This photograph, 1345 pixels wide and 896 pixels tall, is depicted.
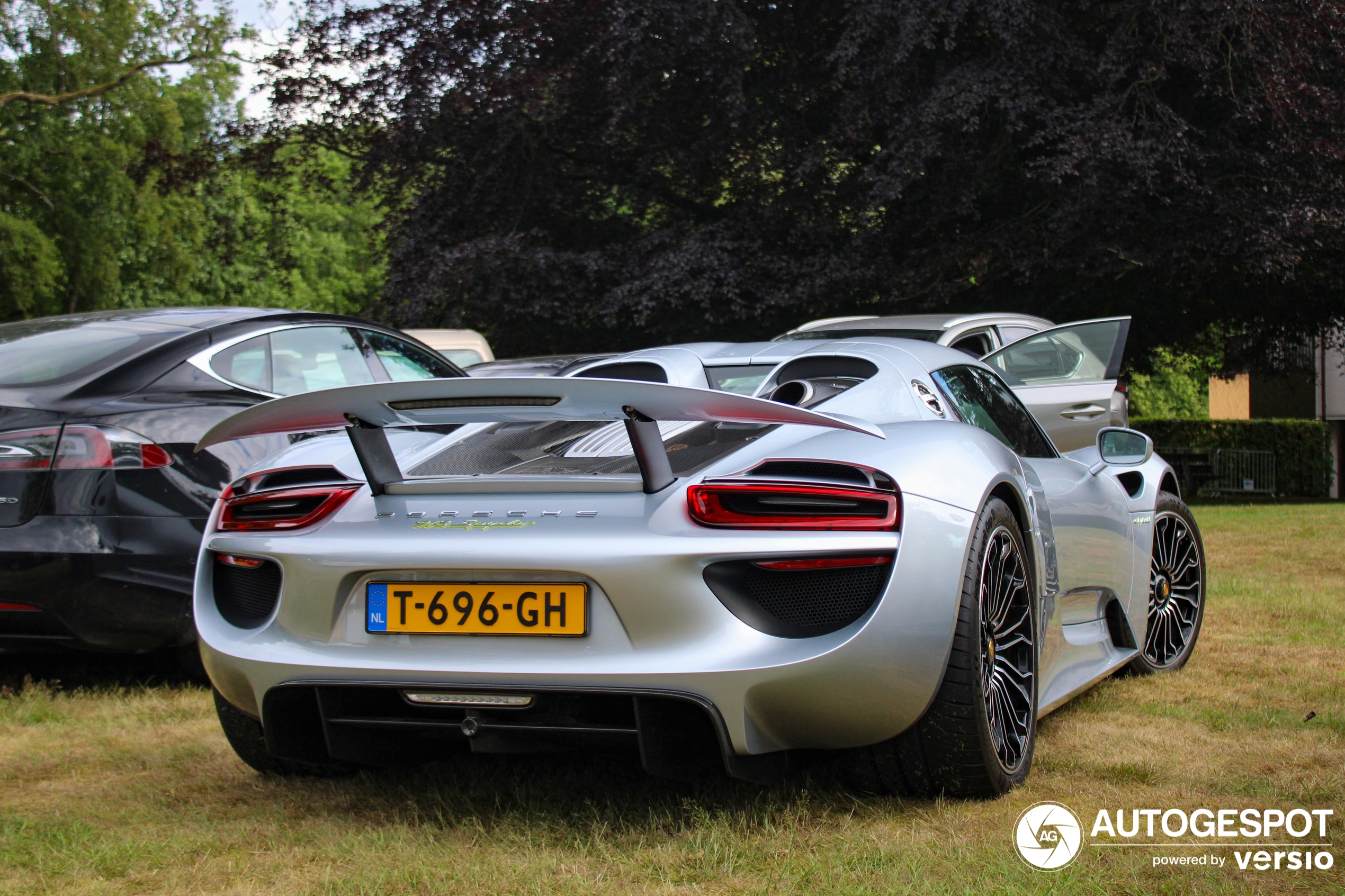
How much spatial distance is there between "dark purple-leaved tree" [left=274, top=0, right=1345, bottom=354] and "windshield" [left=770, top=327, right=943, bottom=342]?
18.6ft

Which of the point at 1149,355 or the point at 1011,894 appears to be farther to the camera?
the point at 1149,355

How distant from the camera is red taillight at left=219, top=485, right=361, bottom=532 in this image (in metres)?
3.09

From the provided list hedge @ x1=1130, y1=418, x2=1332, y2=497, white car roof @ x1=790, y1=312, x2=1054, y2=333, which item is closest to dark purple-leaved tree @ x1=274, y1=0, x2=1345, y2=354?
white car roof @ x1=790, y1=312, x2=1054, y2=333

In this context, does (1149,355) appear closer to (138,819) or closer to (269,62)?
(269,62)

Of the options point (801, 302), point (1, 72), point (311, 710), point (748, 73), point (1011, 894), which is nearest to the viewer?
point (1011, 894)

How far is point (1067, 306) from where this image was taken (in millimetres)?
17031

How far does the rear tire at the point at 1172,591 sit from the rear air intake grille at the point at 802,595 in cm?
236

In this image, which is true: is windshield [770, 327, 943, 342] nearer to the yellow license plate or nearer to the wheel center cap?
the wheel center cap

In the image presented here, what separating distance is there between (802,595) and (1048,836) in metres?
0.78

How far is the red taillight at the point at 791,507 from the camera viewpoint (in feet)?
9.11

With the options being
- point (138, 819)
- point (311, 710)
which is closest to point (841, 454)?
point (311, 710)

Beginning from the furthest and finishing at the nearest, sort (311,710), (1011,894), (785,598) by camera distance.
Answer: (311,710), (785,598), (1011,894)

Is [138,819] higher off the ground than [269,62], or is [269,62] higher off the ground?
[269,62]

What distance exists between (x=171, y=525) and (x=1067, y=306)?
14420mm
